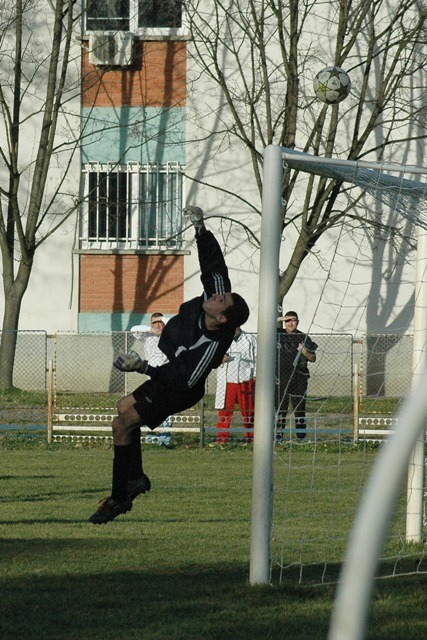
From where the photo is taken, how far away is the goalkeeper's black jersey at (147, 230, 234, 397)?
25.1ft

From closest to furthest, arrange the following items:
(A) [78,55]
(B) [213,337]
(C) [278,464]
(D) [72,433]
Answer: (B) [213,337] < (C) [278,464] < (D) [72,433] < (A) [78,55]

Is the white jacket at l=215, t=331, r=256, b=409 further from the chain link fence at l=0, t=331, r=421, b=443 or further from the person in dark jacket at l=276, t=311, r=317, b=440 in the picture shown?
the person in dark jacket at l=276, t=311, r=317, b=440

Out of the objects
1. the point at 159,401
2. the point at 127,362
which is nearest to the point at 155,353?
the point at 159,401

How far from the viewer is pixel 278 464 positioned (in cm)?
1573

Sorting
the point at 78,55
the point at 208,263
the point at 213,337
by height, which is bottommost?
the point at 213,337

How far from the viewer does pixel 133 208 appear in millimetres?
27109

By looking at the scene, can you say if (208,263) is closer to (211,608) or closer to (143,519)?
(211,608)

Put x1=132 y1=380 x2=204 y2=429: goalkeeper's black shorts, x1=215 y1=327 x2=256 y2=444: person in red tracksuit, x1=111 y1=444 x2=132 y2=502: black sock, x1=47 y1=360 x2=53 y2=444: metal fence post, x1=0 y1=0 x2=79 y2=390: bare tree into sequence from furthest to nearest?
x1=0 y1=0 x2=79 y2=390: bare tree, x1=47 y1=360 x2=53 y2=444: metal fence post, x1=215 y1=327 x2=256 y2=444: person in red tracksuit, x1=111 y1=444 x2=132 y2=502: black sock, x1=132 y1=380 x2=204 y2=429: goalkeeper's black shorts

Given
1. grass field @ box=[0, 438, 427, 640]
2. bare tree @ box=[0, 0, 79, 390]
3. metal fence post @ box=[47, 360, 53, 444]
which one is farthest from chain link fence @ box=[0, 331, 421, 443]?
grass field @ box=[0, 438, 427, 640]

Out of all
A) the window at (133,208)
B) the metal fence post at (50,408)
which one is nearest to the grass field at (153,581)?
the metal fence post at (50,408)

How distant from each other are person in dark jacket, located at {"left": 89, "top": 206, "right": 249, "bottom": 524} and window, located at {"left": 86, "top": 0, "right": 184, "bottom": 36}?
64.4 ft

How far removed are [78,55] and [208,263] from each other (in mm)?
19957

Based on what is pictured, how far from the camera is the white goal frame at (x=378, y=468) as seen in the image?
2.24 m

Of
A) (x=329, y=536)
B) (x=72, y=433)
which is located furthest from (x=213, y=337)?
(x=72, y=433)
